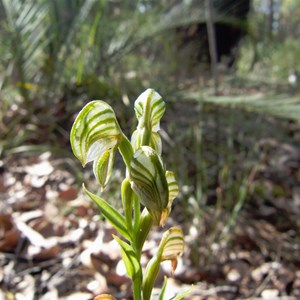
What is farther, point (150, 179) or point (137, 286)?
point (137, 286)

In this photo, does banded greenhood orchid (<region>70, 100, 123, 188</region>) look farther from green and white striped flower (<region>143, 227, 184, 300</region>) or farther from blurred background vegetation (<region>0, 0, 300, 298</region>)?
blurred background vegetation (<region>0, 0, 300, 298</region>)

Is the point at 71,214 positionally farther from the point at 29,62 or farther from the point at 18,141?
the point at 29,62

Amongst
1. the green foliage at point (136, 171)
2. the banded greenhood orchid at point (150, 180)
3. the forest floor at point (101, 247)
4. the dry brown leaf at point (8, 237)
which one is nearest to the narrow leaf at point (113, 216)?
the green foliage at point (136, 171)

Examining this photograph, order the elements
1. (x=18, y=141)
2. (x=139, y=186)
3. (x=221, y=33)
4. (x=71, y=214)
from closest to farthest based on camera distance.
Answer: (x=139, y=186) < (x=71, y=214) < (x=18, y=141) < (x=221, y=33)

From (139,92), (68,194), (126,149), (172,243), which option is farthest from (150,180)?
(139,92)

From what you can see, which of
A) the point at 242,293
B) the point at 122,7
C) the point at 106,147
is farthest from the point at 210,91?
the point at 106,147

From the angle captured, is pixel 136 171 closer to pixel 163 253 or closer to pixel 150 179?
pixel 150 179
